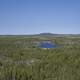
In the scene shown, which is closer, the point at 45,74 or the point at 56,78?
the point at 56,78

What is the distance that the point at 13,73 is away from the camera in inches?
356

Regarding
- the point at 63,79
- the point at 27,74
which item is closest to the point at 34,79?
the point at 27,74

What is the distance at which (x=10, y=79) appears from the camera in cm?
848

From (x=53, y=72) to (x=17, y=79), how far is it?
7.24 feet

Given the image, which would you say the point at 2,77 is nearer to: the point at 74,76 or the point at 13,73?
the point at 13,73

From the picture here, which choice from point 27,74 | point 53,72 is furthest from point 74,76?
point 27,74

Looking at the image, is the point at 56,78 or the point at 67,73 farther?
the point at 67,73

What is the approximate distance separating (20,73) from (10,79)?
0.89m

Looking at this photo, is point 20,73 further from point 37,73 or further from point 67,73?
point 67,73

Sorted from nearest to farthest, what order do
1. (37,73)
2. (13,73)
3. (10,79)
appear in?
(10,79)
(13,73)
(37,73)

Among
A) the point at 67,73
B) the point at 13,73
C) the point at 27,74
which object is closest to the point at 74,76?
the point at 67,73

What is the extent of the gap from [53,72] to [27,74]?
4.80ft

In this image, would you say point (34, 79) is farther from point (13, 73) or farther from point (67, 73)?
point (67, 73)

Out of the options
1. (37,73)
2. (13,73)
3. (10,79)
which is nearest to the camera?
(10,79)
